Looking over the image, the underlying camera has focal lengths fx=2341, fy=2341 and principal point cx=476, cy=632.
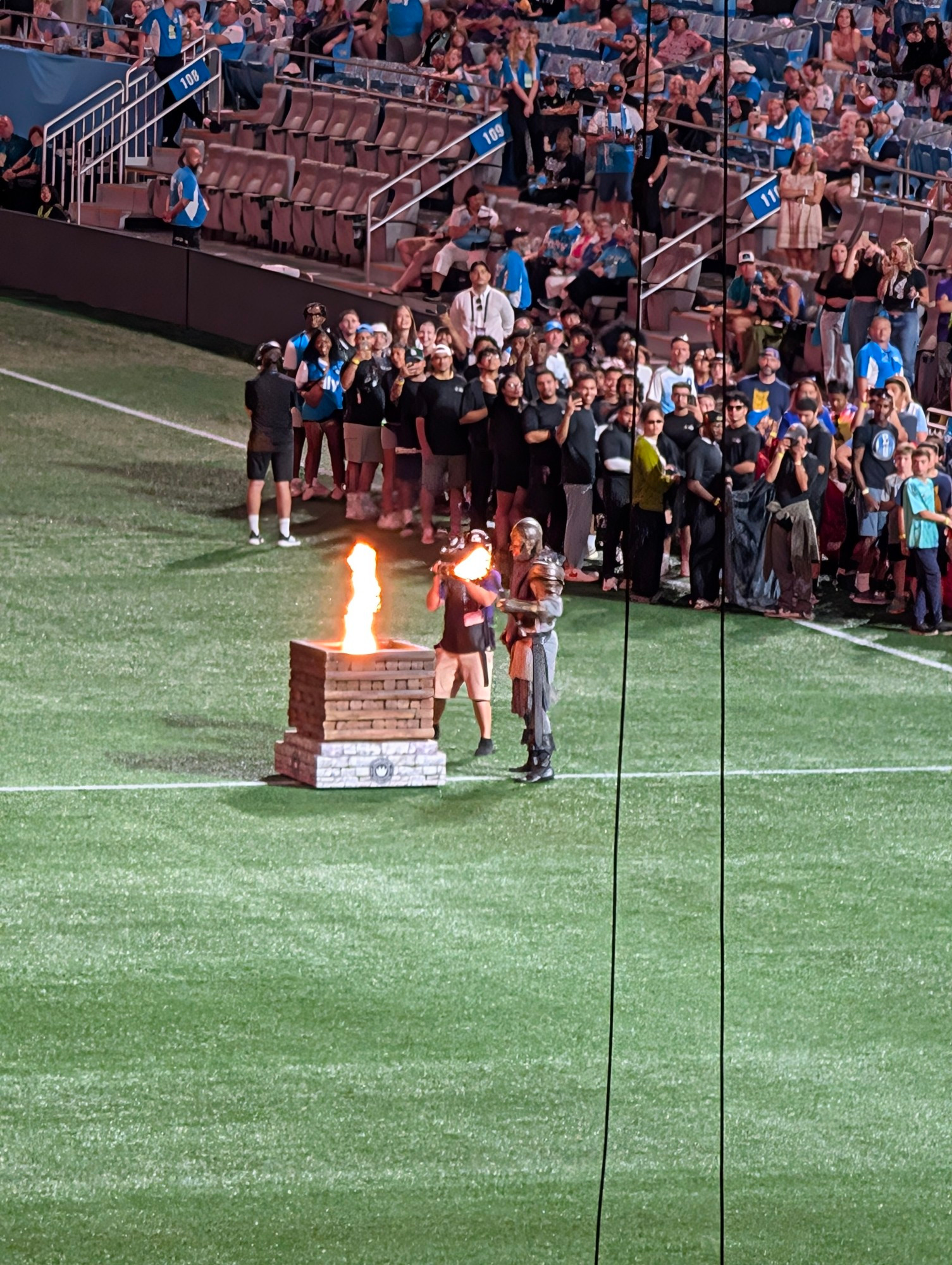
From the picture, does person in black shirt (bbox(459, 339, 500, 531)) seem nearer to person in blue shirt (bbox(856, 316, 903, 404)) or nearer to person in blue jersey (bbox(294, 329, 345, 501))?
person in blue jersey (bbox(294, 329, 345, 501))

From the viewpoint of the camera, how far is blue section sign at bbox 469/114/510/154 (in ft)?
92.5

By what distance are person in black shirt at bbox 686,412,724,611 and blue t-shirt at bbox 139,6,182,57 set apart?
14194 millimetres

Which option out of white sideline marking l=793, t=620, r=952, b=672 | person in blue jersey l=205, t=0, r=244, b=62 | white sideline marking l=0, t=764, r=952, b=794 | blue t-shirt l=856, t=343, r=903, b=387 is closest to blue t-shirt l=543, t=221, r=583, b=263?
blue t-shirt l=856, t=343, r=903, b=387

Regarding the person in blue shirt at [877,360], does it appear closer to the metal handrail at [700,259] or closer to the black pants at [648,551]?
the black pants at [648,551]

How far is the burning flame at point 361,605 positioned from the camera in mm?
15258

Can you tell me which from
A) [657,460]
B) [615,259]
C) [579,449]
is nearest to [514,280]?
[615,259]

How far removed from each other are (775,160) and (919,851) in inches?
522

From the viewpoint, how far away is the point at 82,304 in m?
30.0

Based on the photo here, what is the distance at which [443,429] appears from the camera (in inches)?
809

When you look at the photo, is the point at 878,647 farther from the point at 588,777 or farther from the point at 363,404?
the point at 363,404

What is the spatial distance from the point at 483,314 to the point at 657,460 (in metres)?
4.13

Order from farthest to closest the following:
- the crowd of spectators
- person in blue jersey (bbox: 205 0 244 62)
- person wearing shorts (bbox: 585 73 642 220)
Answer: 1. person in blue jersey (bbox: 205 0 244 62)
2. person wearing shorts (bbox: 585 73 642 220)
3. the crowd of spectators

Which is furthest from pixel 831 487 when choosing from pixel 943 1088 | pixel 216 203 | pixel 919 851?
pixel 216 203

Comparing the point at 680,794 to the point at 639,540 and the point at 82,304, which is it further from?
the point at 82,304
